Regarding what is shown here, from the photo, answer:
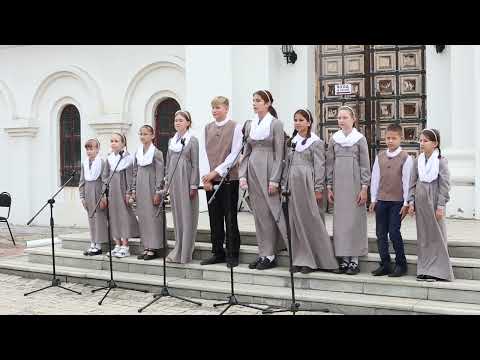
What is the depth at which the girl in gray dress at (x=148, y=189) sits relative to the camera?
321 inches

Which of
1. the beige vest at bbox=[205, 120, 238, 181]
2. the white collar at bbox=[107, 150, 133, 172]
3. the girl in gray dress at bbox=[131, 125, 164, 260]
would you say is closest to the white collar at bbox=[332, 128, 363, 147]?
the beige vest at bbox=[205, 120, 238, 181]

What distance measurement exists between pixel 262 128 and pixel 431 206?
199 centimetres

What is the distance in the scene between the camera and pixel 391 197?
6656 millimetres

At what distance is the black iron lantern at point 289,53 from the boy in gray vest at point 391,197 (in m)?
4.59

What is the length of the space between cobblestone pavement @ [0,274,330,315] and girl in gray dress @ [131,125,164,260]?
29.5 inches

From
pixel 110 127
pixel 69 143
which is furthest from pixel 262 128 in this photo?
pixel 69 143

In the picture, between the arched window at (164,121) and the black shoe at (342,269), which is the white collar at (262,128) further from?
the arched window at (164,121)

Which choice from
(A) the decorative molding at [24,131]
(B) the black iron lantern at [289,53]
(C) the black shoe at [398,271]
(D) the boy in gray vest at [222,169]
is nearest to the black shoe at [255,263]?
(D) the boy in gray vest at [222,169]

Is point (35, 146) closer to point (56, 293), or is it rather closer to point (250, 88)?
point (250, 88)

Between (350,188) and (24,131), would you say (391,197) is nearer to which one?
(350,188)

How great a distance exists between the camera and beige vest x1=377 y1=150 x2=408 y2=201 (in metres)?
6.64

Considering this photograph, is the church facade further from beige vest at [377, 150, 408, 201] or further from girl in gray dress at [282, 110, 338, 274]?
beige vest at [377, 150, 408, 201]

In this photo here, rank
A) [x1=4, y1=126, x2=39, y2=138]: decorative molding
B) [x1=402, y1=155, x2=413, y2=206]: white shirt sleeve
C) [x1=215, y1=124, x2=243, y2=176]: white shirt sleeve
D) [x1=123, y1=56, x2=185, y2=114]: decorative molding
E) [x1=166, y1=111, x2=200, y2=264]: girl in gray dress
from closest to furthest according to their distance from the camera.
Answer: [x1=402, y1=155, x2=413, y2=206]: white shirt sleeve → [x1=215, y1=124, x2=243, y2=176]: white shirt sleeve → [x1=166, y1=111, x2=200, y2=264]: girl in gray dress → [x1=123, y1=56, x2=185, y2=114]: decorative molding → [x1=4, y1=126, x2=39, y2=138]: decorative molding

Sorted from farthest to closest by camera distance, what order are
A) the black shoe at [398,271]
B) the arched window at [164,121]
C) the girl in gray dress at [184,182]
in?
the arched window at [164,121] < the girl in gray dress at [184,182] < the black shoe at [398,271]
